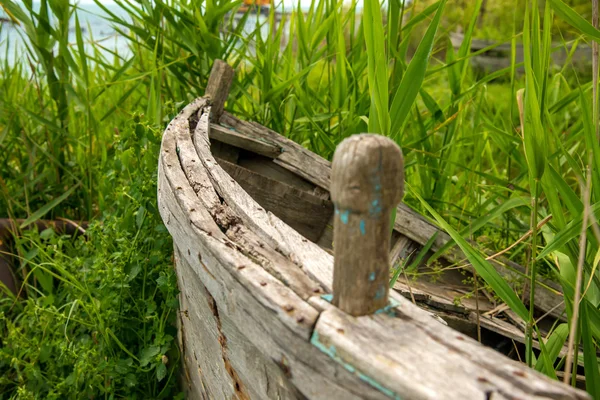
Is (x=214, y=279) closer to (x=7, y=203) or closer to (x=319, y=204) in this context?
(x=319, y=204)

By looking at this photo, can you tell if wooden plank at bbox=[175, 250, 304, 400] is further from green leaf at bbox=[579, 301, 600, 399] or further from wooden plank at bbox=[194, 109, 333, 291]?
green leaf at bbox=[579, 301, 600, 399]

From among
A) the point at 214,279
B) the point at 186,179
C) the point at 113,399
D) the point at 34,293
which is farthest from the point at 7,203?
the point at 214,279

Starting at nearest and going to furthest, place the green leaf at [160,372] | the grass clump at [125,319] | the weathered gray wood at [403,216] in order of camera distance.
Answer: the green leaf at [160,372] → the grass clump at [125,319] → the weathered gray wood at [403,216]

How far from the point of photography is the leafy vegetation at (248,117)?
4.70 feet

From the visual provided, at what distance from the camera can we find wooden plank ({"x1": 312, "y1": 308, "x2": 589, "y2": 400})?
758 millimetres

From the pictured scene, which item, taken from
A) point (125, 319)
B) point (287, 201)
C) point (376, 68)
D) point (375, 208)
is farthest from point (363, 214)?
point (287, 201)

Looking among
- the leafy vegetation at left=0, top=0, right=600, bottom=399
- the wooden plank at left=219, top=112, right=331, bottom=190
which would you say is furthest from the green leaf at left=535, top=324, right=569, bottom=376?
the wooden plank at left=219, top=112, right=331, bottom=190

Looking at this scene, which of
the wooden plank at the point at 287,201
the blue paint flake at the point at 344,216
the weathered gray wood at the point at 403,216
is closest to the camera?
the blue paint flake at the point at 344,216

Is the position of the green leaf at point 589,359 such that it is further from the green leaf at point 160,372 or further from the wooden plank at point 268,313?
the green leaf at point 160,372

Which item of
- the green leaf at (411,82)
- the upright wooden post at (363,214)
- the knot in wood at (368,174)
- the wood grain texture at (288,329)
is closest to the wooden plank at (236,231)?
the wood grain texture at (288,329)

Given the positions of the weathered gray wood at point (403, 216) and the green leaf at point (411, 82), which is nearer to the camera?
the green leaf at point (411, 82)

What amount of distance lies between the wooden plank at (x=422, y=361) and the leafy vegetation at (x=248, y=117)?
1.57 feet

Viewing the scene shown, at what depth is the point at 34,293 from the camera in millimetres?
2883

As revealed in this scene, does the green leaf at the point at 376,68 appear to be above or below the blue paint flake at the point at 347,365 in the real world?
above
